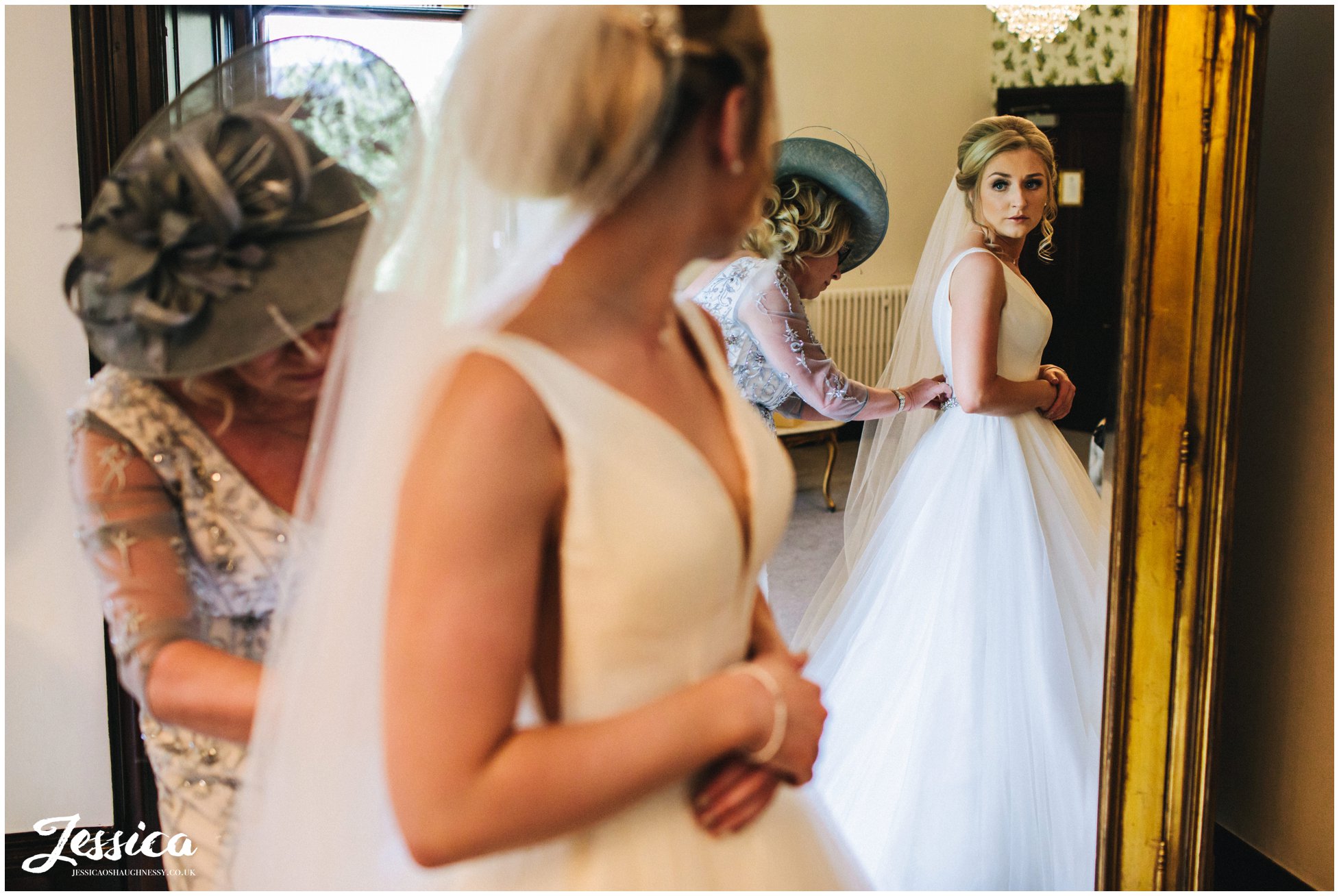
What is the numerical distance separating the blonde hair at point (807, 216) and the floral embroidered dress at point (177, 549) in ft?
2.86

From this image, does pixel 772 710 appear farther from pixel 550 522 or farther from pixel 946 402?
pixel 946 402

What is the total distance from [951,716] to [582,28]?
135cm

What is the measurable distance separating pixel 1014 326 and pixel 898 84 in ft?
1.26

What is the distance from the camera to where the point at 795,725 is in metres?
0.81

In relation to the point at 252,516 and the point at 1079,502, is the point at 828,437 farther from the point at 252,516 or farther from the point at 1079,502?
the point at 252,516

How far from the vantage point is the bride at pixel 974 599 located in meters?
1.55

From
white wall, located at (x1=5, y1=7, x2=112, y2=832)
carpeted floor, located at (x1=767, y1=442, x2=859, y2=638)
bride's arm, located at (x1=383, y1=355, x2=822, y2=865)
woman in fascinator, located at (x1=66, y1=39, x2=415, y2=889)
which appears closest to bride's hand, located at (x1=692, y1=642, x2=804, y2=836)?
bride's arm, located at (x1=383, y1=355, x2=822, y2=865)

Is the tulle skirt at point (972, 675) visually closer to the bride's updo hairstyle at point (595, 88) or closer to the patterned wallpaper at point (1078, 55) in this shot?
the patterned wallpaper at point (1078, 55)

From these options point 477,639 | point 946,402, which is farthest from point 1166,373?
point 477,639

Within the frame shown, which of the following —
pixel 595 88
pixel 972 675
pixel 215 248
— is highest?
pixel 595 88

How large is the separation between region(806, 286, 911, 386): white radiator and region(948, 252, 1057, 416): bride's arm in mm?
85

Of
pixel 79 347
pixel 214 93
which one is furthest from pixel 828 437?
pixel 79 347

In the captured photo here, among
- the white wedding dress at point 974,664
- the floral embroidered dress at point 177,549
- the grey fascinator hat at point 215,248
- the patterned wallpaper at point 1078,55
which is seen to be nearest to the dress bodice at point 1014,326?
the white wedding dress at point 974,664

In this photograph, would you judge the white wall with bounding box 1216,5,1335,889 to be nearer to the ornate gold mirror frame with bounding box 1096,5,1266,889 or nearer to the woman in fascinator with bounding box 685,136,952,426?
the ornate gold mirror frame with bounding box 1096,5,1266,889
